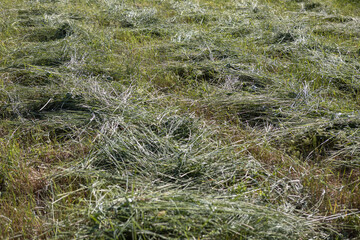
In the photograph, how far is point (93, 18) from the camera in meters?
4.57

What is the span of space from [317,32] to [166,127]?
9.61 ft

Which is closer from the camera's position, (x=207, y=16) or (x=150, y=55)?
(x=150, y=55)

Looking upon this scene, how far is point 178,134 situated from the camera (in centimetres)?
202

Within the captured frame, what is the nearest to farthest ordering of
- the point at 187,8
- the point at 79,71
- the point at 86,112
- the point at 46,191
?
the point at 46,191 < the point at 86,112 < the point at 79,71 < the point at 187,8

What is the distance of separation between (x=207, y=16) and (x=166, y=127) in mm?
3135

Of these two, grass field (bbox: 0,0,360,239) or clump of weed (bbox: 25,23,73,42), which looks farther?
clump of weed (bbox: 25,23,73,42)

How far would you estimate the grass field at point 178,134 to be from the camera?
1403mm

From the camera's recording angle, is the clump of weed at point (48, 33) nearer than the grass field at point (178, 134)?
No

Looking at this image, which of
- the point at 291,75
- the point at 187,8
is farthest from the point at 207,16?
the point at 291,75

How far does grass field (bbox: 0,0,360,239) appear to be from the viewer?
140cm

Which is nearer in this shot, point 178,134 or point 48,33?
point 178,134

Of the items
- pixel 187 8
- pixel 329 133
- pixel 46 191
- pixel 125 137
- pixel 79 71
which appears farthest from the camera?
pixel 187 8

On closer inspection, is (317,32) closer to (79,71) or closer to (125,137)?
(79,71)

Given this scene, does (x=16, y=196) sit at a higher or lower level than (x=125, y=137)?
lower
